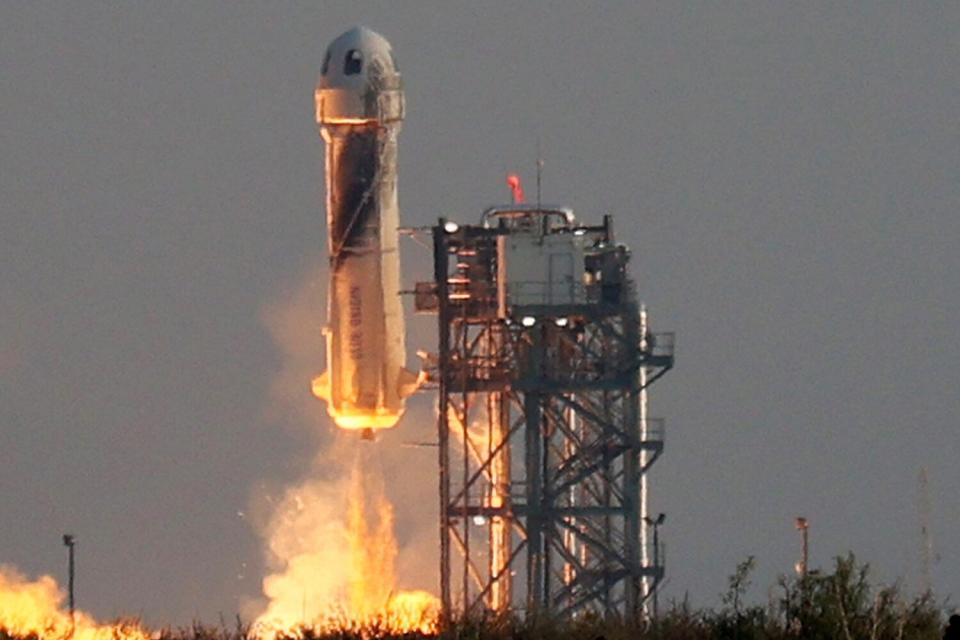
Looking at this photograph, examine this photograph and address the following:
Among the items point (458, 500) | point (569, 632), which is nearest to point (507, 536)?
point (458, 500)

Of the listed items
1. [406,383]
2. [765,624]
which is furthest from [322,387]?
[765,624]

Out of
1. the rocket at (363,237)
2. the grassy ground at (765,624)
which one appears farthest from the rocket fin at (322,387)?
the grassy ground at (765,624)

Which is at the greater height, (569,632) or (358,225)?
(358,225)

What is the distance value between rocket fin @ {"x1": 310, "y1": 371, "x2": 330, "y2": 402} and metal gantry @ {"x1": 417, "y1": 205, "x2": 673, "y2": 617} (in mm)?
2969

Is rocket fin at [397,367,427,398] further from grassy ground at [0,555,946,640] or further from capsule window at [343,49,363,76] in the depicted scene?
grassy ground at [0,555,946,640]

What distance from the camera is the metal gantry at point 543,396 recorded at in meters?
124

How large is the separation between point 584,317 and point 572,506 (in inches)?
201

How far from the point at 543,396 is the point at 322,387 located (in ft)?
19.2

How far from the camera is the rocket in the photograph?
121688mm

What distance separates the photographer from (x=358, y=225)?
123062 mm

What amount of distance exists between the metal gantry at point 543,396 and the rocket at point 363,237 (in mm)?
1849

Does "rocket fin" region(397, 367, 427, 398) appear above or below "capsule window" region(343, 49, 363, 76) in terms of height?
below

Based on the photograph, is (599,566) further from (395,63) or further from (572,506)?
(395,63)

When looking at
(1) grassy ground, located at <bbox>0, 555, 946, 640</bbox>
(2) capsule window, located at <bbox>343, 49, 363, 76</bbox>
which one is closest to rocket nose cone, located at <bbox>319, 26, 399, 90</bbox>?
(2) capsule window, located at <bbox>343, 49, 363, 76</bbox>
